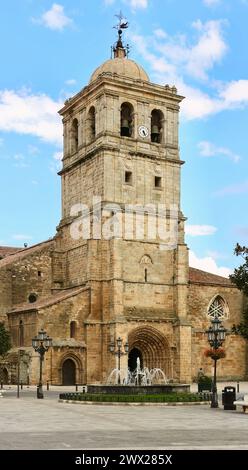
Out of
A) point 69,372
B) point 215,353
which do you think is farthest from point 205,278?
point 215,353

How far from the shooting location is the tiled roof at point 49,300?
51.9 m

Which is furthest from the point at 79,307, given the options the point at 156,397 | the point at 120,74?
the point at 156,397

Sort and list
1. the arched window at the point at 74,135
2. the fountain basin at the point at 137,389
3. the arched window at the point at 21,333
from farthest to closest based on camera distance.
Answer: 1. the arched window at the point at 74,135
2. the arched window at the point at 21,333
3. the fountain basin at the point at 137,389

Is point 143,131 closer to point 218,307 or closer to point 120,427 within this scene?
point 218,307

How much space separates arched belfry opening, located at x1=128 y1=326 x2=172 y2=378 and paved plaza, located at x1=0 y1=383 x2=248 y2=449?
83.7 feet

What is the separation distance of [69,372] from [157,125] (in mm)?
21462

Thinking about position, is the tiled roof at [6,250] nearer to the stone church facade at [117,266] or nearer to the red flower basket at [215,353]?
the stone church facade at [117,266]

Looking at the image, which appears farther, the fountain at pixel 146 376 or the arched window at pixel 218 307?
the arched window at pixel 218 307

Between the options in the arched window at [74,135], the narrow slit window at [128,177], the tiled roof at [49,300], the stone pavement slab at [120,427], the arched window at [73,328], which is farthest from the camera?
the arched window at [74,135]

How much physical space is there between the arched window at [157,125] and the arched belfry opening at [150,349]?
15732 mm

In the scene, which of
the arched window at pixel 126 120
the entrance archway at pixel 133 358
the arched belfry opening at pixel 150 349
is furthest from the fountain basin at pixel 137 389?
the arched window at pixel 126 120

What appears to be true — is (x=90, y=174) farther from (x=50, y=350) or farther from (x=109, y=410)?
(x=109, y=410)

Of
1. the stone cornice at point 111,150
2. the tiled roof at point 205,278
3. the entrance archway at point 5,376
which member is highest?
the stone cornice at point 111,150

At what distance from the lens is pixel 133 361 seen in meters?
56.6
